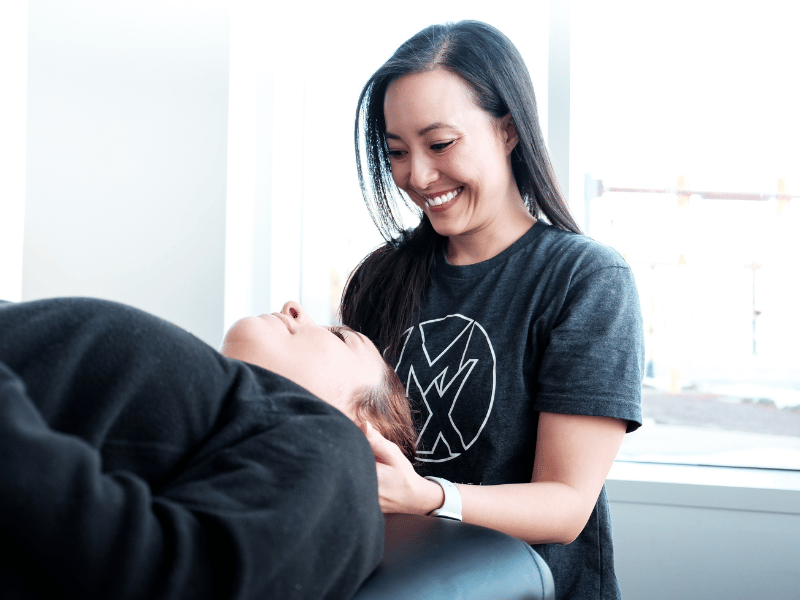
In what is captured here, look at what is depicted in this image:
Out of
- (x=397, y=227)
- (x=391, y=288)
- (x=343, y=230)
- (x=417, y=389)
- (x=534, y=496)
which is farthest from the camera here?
(x=343, y=230)

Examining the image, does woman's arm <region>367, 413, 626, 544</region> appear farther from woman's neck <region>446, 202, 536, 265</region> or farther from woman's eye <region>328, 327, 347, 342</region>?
woman's neck <region>446, 202, 536, 265</region>

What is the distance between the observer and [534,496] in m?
0.94

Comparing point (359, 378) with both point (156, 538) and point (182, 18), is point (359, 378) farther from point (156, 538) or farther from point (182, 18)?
point (182, 18)

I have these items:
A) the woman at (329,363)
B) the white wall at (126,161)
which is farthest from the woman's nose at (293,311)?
the white wall at (126,161)

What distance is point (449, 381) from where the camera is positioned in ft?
3.84

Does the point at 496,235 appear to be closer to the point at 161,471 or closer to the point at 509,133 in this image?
the point at 509,133

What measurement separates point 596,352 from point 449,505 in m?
0.35

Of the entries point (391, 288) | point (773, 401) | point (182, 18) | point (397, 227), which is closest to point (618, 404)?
point (391, 288)

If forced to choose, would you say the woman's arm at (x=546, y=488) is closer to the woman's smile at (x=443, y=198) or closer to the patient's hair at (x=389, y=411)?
the patient's hair at (x=389, y=411)

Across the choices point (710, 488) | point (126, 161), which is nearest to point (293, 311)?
point (126, 161)

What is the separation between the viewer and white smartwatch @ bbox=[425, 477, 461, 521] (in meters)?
0.84

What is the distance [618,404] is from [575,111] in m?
1.30

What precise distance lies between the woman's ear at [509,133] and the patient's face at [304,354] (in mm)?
547

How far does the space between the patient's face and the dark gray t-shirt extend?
21 centimetres
